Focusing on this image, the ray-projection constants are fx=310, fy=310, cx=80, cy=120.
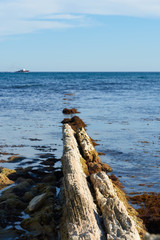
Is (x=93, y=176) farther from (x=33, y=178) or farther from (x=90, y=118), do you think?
(x=90, y=118)

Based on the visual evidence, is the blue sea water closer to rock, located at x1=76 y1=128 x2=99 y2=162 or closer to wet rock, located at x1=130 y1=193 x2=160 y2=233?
wet rock, located at x1=130 y1=193 x2=160 y2=233

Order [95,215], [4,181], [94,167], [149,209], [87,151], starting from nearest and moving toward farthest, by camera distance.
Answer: [95,215] → [149,209] → [4,181] → [94,167] → [87,151]

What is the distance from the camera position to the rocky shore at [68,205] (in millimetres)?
5301

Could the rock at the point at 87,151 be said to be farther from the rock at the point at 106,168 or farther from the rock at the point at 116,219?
the rock at the point at 116,219

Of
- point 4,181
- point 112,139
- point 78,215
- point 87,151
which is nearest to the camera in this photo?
point 78,215

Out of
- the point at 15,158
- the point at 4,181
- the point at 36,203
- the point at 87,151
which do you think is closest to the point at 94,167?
the point at 87,151

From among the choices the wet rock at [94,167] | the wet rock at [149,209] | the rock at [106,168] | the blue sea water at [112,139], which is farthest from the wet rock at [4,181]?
the wet rock at [149,209]

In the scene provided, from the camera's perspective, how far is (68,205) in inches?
226

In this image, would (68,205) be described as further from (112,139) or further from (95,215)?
(112,139)

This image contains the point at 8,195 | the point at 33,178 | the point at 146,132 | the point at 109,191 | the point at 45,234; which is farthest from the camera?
the point at 146,132

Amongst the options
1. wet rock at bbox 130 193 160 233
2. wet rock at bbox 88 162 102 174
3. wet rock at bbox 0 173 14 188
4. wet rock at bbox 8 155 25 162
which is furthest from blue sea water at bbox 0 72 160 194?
wet rock at bbox 0 173 14 188

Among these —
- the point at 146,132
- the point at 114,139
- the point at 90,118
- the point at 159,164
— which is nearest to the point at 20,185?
the point at 159,164

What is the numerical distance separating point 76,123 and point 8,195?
10.0 meters

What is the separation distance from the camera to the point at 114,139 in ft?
48.1
